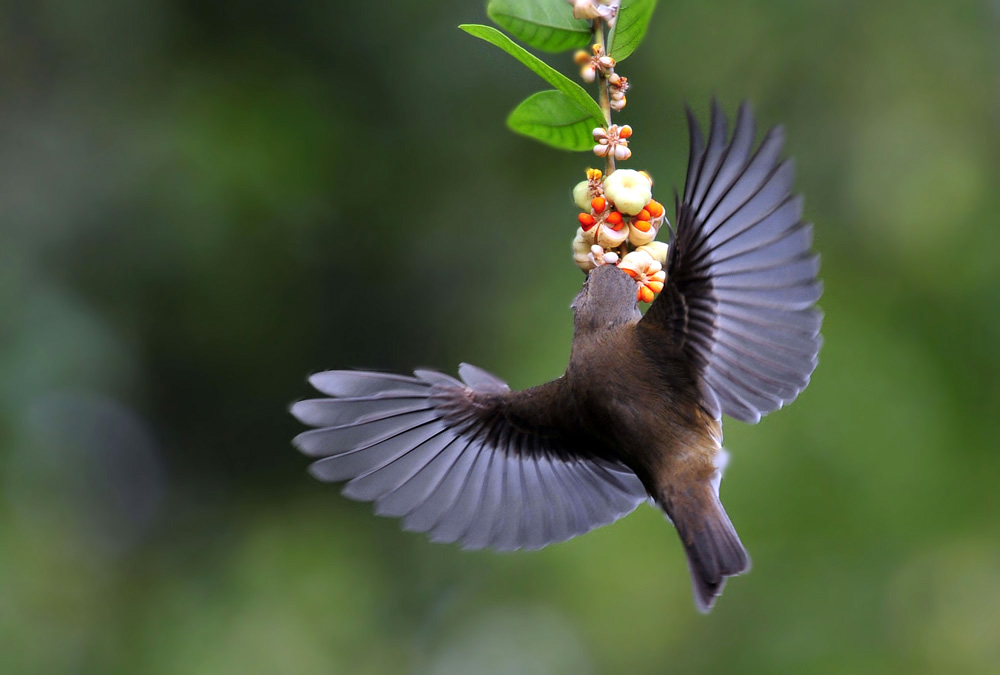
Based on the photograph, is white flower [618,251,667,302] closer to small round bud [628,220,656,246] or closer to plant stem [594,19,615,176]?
small round bud [628,220,656,246]

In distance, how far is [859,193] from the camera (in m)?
5.86

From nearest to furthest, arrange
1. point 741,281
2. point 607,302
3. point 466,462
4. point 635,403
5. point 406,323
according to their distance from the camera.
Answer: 1. point 741,281
2. point 635,403
3. point 607,302
4. point 466,462
5. point 406,323

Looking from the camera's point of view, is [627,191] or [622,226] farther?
[622,226]

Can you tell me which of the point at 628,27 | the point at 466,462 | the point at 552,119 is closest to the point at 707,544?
the point at 466,462

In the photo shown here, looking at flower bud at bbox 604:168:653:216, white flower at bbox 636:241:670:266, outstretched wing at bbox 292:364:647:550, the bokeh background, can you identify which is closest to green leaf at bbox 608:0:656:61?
flower bud at bbox 604:168:653:216

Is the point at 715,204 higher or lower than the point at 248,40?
higher

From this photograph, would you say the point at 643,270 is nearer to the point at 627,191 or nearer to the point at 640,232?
the point at 640,232

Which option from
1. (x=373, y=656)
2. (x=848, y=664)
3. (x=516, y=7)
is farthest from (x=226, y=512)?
(x=516, y=7)

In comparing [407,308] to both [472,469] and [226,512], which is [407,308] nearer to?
[226,512]

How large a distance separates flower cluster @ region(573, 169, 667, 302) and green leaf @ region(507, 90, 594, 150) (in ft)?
0.35

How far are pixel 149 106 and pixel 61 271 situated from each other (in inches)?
49.1

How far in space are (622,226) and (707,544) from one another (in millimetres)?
672

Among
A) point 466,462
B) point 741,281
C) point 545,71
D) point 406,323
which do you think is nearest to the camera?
point 545,71

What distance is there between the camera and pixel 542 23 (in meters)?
2.10
